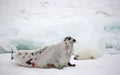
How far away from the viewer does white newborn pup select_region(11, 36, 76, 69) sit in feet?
7.02

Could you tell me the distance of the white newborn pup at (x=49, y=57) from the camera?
2139 millimetres

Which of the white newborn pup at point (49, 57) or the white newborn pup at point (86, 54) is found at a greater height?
the white newborn pup at point (49, 57)

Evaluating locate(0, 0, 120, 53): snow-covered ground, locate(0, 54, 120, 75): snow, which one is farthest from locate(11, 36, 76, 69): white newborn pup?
locate(0, 0, 120, 53): snow-covered ground

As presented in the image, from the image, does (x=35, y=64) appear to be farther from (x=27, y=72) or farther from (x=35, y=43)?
(x=35, y=43)

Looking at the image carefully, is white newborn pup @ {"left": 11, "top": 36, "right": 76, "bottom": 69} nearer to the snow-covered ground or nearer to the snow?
the snow

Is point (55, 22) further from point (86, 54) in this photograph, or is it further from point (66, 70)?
point (66, 70)

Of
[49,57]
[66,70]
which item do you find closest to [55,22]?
[49,57]

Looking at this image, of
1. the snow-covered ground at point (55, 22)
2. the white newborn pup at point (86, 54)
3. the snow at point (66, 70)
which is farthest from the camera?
the snow-covered ground at point (55, 22)

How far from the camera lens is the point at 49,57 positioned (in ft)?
7.06

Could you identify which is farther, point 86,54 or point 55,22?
point 55,22

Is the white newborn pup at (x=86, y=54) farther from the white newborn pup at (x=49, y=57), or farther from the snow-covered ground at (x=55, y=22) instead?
the snow-covered ground at (x=55, y=22)

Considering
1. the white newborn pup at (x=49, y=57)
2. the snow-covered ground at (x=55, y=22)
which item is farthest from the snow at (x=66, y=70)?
the snow-covered ground at (x=55, y=22)

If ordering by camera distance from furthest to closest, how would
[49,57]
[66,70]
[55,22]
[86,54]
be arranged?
[55,22] < [86,54] < [49,57] < [66,70]

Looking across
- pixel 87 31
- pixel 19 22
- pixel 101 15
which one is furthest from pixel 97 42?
pixel 19 22
